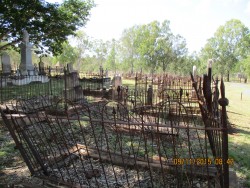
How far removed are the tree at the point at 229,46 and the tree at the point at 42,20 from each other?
42.5 meters

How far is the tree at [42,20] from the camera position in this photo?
17.1 m

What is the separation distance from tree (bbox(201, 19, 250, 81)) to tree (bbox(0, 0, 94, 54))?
42.5 metres

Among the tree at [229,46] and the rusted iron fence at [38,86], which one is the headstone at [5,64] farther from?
the tree at [229,46]

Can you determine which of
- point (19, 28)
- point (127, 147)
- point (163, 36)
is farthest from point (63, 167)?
point (163, 36)

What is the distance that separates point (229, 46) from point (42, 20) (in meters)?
49.3

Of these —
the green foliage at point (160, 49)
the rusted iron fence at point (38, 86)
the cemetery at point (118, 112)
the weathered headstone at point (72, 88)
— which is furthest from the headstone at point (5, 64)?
the green foliage at point (160, 49)

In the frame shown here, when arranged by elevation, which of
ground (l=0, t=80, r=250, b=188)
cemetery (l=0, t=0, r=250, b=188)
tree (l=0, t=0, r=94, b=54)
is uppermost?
tree (l=0, t=0, r=94, b=54)

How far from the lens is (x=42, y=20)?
19.7 metres

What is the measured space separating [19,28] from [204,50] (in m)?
50.3

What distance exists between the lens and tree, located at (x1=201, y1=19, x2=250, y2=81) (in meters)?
53.1

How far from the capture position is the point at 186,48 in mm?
52062

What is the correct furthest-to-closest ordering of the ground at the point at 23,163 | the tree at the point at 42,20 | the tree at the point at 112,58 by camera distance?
the tree at the point at 112,58 < the tree at the point at 42,20 < the ground at the point at 23,163

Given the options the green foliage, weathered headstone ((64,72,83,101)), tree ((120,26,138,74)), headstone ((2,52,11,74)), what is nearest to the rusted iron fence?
weathered headstone ((64,72,83,101))

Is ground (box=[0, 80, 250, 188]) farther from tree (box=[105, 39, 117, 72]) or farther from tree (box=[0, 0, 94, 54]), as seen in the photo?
tree (box=[105, 39, 117, 72])
